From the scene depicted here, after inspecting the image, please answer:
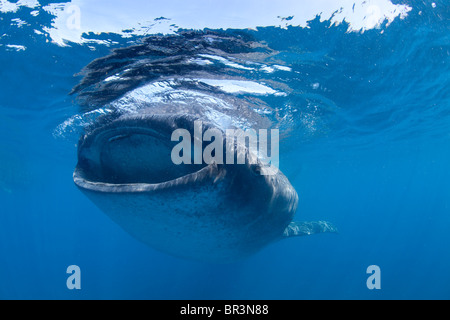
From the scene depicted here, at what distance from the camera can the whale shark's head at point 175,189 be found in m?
2.90

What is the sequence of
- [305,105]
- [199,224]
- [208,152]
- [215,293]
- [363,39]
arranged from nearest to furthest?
[208,152] → [199,224] → [363,39] → [305,105] → [215,293]

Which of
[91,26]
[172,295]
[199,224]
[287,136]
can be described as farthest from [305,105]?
[172,295]

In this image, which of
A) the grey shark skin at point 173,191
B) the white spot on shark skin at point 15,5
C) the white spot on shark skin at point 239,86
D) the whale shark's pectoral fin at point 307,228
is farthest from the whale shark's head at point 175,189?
the white spot on shark skin at point 239,86

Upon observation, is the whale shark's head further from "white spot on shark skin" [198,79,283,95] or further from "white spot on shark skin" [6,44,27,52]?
"white spot on shark skin" [6,44,27,52]

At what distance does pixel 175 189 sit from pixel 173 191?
47 mm

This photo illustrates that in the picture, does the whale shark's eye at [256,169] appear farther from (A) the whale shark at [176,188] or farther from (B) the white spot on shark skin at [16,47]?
(B) the white spot on shark skin at [16,47]

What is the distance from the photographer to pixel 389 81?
10.8 metres

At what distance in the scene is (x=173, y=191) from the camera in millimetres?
2770

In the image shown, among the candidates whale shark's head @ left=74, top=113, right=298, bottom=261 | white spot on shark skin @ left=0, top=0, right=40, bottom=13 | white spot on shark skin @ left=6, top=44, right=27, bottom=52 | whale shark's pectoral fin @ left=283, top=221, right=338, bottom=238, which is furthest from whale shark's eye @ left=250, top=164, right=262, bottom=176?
white spot on shark skin @ left=6, top=44, right=27, bottom=52

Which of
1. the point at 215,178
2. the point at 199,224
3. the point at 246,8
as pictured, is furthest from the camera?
the point at 246,8

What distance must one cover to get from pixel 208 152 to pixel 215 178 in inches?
16.7

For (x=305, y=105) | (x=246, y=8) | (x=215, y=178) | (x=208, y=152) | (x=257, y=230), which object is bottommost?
(x=257, y=230)

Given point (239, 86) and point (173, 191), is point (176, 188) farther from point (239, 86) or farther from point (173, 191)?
point (239, 86)
